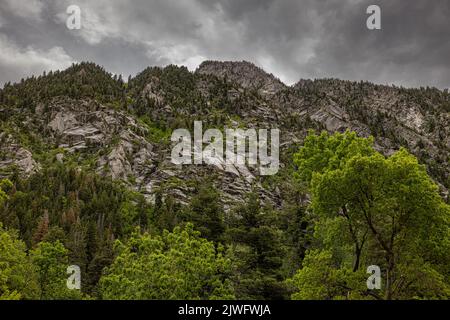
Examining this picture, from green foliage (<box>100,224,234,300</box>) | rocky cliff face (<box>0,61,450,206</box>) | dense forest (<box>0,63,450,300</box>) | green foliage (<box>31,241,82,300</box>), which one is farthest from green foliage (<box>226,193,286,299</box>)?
rocky cliff face (<box>0,61,450,206</box>)

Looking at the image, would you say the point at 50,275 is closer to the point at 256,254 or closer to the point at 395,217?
the point at 256,254

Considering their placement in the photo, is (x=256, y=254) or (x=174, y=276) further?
(x=256, y=254)

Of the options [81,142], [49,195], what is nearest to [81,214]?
[49,195]

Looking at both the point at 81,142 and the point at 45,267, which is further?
the point at 81,142

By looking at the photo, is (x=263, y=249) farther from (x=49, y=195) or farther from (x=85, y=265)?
(x=49, y=195)

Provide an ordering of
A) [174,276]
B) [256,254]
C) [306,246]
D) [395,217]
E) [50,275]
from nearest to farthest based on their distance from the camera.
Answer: [395,217] → [174,276] → [256,254] → [50,275] → [306,246]

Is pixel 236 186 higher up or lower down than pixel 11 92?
lower down

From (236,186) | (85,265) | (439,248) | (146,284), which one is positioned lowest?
(85,265)

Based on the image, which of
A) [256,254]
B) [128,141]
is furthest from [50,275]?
[128,141]

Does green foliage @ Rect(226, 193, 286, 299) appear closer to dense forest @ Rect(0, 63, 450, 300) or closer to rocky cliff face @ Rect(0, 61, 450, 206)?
dense forest @ Rect(0, 63, 450, 300)

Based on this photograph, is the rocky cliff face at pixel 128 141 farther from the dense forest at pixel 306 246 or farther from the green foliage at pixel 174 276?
the green foliage at pixel 174 276

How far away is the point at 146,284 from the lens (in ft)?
69.5
